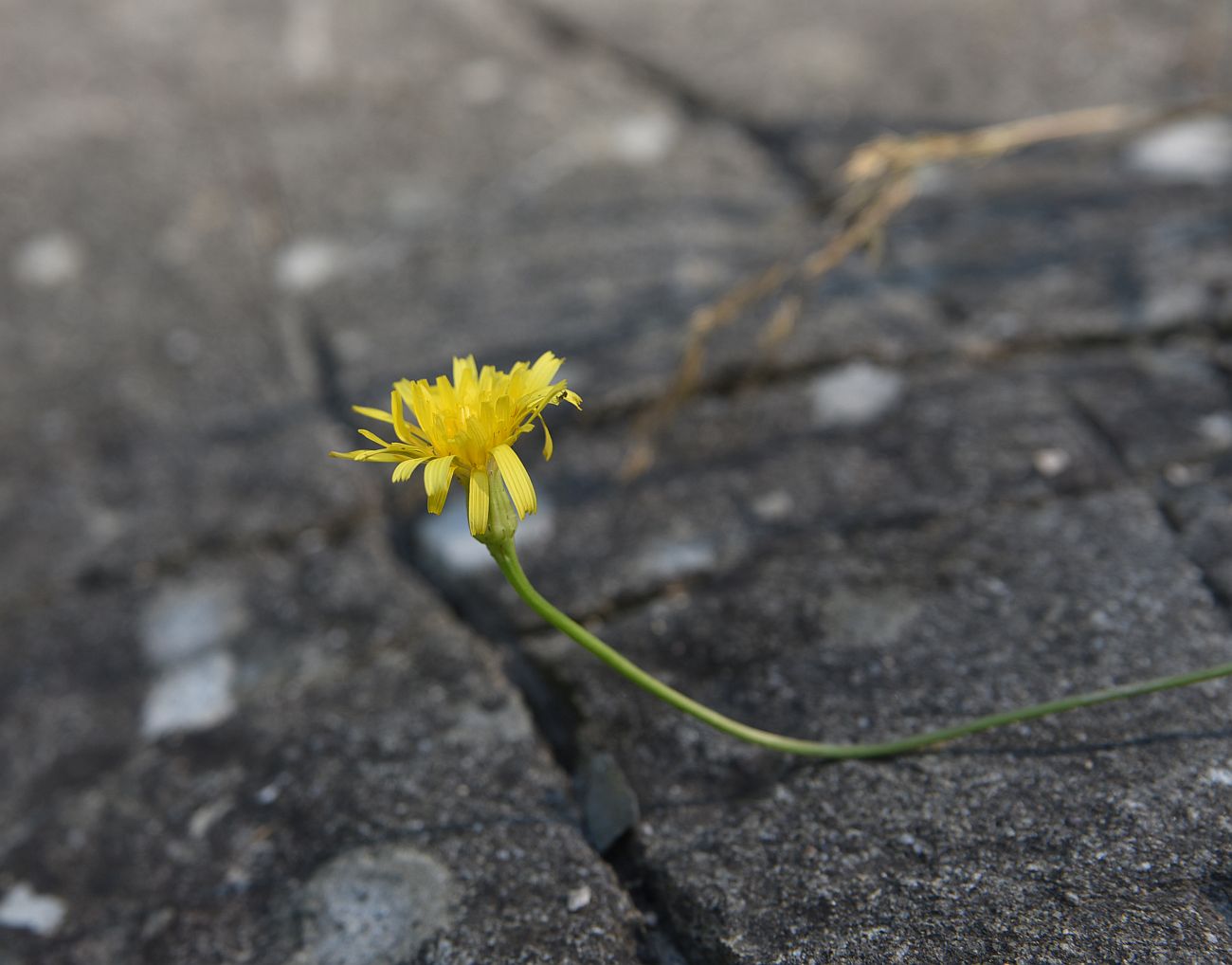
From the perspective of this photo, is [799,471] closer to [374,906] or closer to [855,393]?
[855,393]

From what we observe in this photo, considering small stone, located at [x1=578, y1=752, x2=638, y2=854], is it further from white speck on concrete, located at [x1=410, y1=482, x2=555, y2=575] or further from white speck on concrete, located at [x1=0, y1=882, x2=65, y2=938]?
white speck on concrete, located at [x1=0, y1=882, x2=65, y2=938]

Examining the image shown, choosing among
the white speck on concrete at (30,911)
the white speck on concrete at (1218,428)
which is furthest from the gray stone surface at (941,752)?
the white speck on concrete at (30,911)

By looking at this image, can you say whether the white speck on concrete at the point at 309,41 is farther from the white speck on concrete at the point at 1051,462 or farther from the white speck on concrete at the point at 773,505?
the white speck on concrete at the point at 1051,462

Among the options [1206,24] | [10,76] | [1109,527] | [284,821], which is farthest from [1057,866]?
[10,76]

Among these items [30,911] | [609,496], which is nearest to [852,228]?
[609,496]

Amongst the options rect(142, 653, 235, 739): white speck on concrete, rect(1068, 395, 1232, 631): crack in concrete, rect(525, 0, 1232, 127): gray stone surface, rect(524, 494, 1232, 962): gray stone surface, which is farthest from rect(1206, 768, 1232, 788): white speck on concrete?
rect(525, 0, 1232, 127): gray stone surface

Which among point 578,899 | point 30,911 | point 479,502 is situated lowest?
point 578,899
